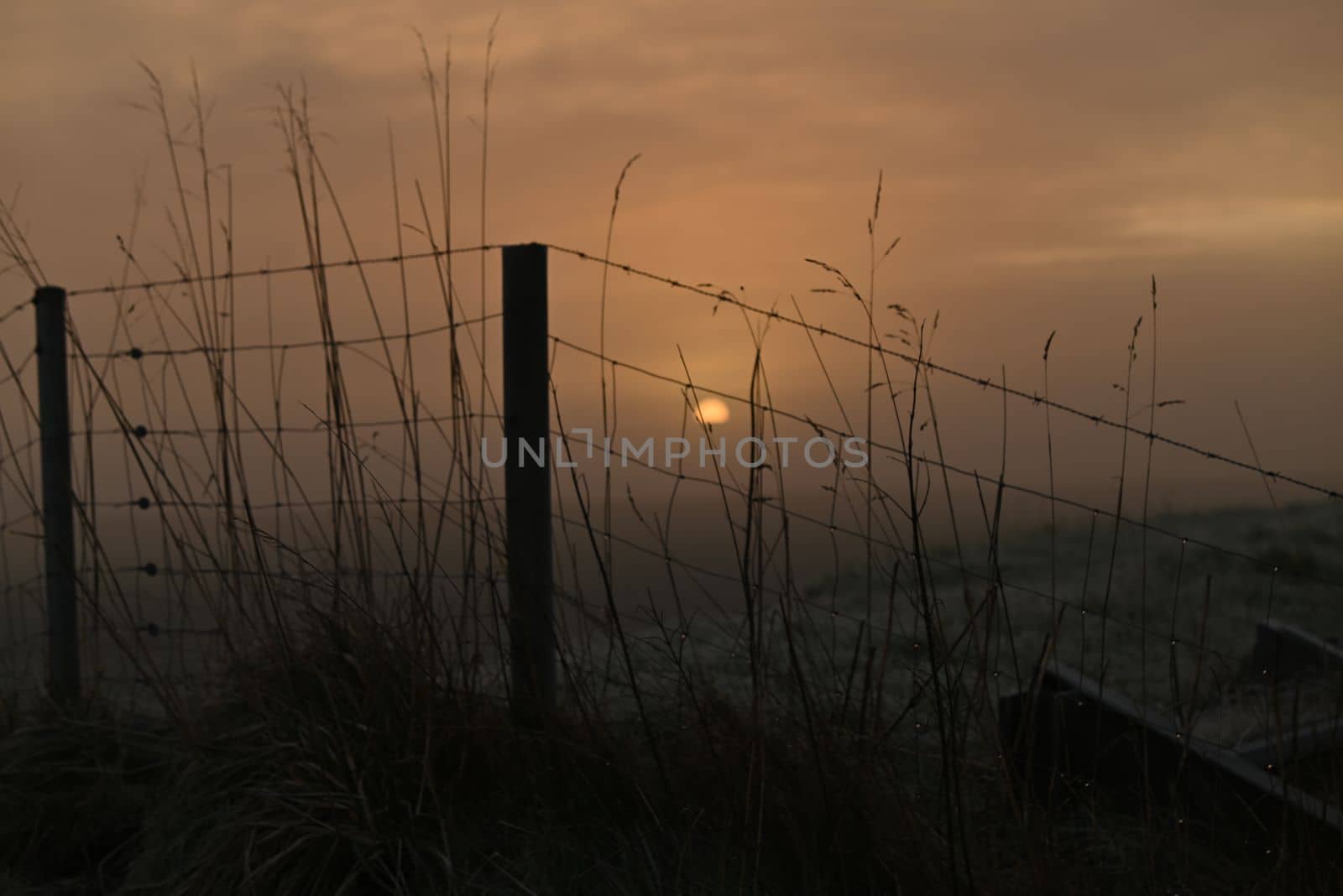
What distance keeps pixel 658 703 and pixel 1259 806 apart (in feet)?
4.26

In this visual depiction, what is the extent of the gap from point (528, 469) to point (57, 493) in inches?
74.4

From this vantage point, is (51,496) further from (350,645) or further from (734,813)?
(734,813)

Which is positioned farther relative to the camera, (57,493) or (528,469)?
(57,493)

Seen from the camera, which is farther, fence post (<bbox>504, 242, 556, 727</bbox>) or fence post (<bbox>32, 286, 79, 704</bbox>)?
fence post (<bbox>32, 286, 79, 704</bbox>)

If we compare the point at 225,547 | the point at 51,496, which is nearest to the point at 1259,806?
the point at 225,547

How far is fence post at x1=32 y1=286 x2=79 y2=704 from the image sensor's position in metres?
3.39

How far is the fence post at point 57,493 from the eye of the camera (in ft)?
11.1

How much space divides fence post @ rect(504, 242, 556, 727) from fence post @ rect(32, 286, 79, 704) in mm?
1765

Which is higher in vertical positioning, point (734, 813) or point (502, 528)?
point (502, 528)

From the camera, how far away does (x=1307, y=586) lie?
6.00m

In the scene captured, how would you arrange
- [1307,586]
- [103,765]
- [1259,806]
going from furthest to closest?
[1307,586] < [103,765] < [1259,806]

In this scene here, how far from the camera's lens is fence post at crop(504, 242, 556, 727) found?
95.3 inches

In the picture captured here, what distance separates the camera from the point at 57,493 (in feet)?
11.4

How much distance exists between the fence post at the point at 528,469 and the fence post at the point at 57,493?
177 cm
